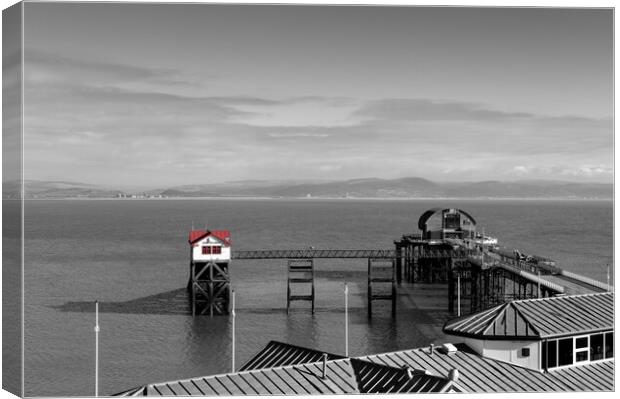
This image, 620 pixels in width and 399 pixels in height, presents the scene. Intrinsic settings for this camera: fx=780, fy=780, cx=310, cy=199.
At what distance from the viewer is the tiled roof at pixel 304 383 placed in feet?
52.4

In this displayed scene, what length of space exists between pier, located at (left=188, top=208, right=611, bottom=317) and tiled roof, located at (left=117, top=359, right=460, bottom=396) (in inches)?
706

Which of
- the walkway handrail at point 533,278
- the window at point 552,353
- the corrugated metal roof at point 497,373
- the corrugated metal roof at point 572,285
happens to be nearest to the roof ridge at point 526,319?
the window at point 552,353

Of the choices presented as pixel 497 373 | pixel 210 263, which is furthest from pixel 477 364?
pixel 210 263

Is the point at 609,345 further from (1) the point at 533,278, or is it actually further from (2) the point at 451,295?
(2) the point at 451,295

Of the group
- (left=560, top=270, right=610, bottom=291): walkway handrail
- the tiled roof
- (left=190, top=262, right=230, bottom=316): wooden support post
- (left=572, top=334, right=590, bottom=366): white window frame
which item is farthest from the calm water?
(left=572, top=334, right=590, bottom=366): white window frame

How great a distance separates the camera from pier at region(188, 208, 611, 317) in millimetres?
39375

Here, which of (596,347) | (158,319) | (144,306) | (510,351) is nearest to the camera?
(510,351)

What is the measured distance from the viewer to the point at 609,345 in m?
19.4

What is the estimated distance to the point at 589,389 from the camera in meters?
18.0

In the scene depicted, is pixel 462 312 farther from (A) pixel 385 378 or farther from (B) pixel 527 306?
(A) pixel 385 378

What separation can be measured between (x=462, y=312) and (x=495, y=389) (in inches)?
1188

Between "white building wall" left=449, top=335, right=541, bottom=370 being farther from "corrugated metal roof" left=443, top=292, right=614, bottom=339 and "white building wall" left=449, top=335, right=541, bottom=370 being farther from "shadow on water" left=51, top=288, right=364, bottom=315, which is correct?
"shadow on water" left=51, top=288, right=364, bottom=315

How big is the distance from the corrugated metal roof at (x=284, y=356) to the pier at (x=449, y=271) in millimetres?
15663

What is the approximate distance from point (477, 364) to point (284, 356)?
4719 millimetres
